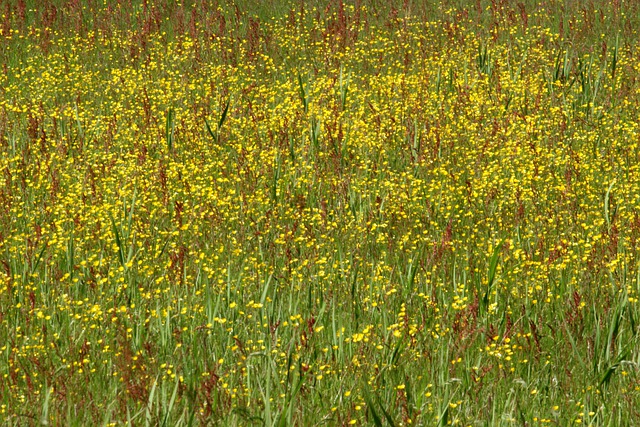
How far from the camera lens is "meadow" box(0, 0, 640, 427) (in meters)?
3.67

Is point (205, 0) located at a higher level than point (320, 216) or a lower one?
higher

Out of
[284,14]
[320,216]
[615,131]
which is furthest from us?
[284,14]

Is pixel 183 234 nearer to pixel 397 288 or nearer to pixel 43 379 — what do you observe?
pixel 397 288

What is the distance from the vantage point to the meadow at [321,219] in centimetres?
367

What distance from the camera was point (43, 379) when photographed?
372 cm

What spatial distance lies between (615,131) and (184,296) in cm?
363

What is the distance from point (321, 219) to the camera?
5.34m

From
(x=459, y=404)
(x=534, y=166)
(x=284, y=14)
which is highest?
(x=284, y=14)

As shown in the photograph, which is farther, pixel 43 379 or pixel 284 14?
pixel 284 14

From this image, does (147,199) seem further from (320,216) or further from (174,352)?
(174,352)

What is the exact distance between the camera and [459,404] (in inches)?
141

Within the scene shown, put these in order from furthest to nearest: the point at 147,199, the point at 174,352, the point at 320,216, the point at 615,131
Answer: the point at 615,131, the point at 147,199, the point at 320,216, the point at 174,352

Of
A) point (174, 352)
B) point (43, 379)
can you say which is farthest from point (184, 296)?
point (43, 379)

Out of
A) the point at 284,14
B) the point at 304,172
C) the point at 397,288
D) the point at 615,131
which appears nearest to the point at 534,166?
the point at 615,131
